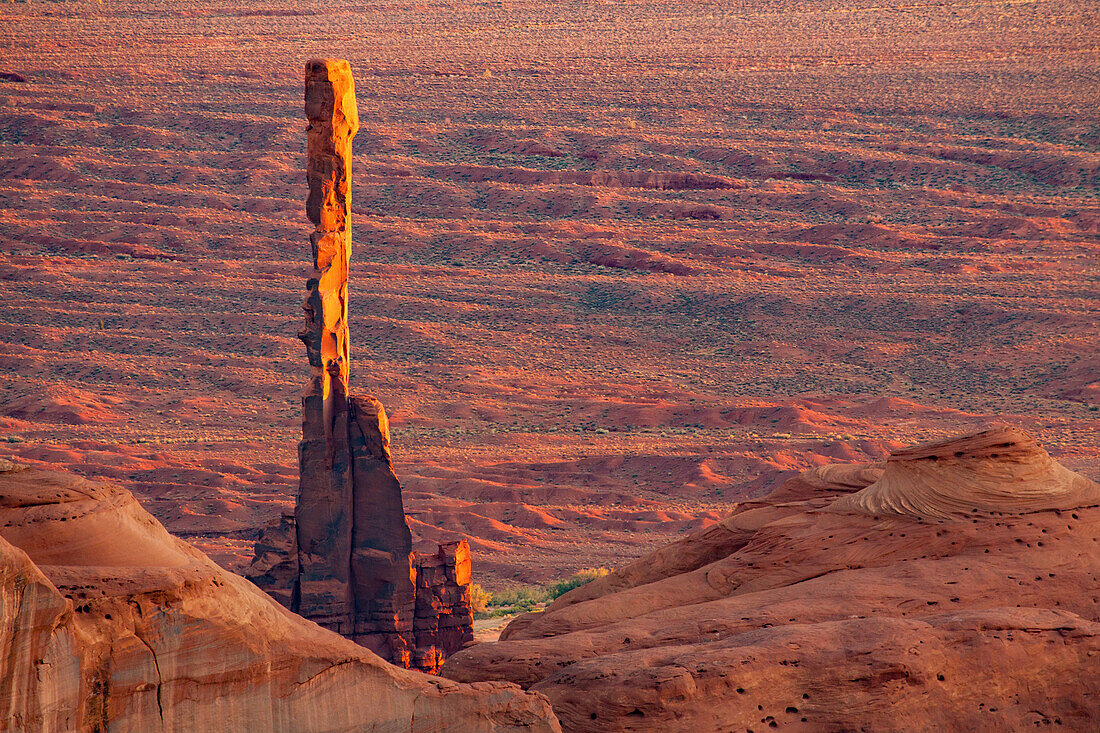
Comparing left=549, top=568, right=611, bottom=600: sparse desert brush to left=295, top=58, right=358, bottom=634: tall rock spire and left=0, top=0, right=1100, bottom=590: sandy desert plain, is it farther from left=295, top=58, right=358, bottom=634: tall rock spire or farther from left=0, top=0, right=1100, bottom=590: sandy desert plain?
left=295, top=58, right=358, bottom=634: tall rock spire

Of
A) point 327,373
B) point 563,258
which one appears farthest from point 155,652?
point 563,258

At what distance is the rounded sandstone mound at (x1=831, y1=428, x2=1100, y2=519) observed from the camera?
12008 mm

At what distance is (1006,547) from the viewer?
11.6m

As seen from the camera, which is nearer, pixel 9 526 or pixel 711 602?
pixel 9 526

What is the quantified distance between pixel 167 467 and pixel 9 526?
1172 inches

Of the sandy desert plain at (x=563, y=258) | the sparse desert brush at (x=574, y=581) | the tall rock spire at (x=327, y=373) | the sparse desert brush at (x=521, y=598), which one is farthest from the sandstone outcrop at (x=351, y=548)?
the sandy desert plain at (x=563, y=258)

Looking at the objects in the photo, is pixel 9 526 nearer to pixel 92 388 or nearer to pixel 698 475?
pixel 698 475

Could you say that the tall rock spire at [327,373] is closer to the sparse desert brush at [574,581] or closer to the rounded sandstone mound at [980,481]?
the rounded sandstone mound at [980,481]

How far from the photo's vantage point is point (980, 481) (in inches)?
474

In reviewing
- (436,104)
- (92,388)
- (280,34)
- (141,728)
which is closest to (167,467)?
(92,388)

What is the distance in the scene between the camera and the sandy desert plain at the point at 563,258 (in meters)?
39.2

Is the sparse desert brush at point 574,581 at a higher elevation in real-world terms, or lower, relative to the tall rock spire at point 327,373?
lower

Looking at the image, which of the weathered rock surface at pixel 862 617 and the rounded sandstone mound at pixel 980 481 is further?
the rounded sandstone mound at pixel 980 481

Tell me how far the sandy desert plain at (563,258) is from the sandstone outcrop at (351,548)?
10.2 metres
